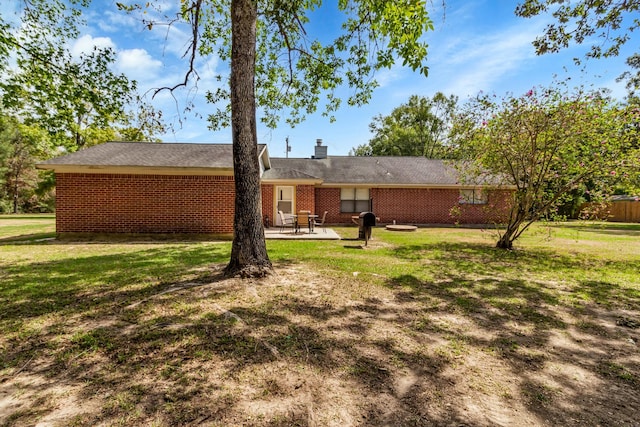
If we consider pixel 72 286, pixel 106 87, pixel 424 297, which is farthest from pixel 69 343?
pixel 106 87

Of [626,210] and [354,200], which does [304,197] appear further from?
[626,210]

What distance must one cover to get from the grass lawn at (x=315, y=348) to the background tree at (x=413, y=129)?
124ft

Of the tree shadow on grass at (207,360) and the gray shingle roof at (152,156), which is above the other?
the gray shingle roof at (152,156)

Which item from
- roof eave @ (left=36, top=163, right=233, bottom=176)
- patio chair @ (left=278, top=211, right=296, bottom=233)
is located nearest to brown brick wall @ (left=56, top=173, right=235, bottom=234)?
roof eave @ (left=36, top=163, right=233, bottom=176)

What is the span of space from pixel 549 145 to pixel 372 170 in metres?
13.4

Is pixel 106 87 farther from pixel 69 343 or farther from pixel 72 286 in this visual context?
pixel 69 343

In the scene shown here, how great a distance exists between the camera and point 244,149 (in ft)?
18.5

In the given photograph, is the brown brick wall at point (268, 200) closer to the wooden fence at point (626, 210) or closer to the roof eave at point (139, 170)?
the roof eave at point (139, 170)

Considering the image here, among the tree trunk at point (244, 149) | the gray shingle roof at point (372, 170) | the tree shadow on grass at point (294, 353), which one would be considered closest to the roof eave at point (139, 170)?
the tree trunk at point (244, 149)

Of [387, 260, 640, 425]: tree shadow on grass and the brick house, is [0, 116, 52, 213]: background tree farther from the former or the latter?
[387, 260, 640, 425]: tree shadow on grass

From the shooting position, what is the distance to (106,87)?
7926 millimetres

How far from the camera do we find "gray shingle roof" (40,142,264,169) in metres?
11.2

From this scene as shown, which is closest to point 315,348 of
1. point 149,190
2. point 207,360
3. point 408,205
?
point 207,360

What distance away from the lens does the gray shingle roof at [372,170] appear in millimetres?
19791
